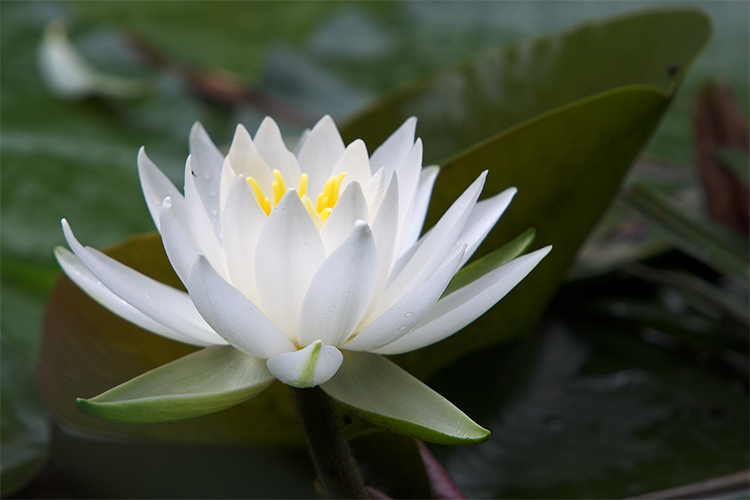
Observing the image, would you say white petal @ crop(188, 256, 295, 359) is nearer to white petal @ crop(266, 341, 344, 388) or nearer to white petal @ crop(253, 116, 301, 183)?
white petal @ crop(266, 341, 344, 388)

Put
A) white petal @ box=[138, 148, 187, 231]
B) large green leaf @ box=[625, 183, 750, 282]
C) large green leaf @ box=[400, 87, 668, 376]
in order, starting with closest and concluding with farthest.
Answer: white petal @ box=[138, 148, 187, 231], large green leaf @ box=[400, 87, 668, 376], large green leaf @ box=[625, 183, 750, 282]

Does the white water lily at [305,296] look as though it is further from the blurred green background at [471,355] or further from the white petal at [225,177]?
the blurred green background at [471,355]

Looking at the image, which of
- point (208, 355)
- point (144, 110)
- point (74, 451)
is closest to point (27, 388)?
point (74, 451)

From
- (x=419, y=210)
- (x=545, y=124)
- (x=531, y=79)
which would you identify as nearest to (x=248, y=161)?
(x=419, y=210)

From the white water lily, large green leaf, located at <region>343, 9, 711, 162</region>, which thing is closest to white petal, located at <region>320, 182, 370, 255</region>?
the white water lily

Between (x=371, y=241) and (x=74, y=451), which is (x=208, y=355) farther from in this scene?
(x=74, y=451)

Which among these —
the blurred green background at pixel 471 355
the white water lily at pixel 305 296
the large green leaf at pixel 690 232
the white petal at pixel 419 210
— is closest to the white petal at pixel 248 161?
the white water lily at pixel 305 296
